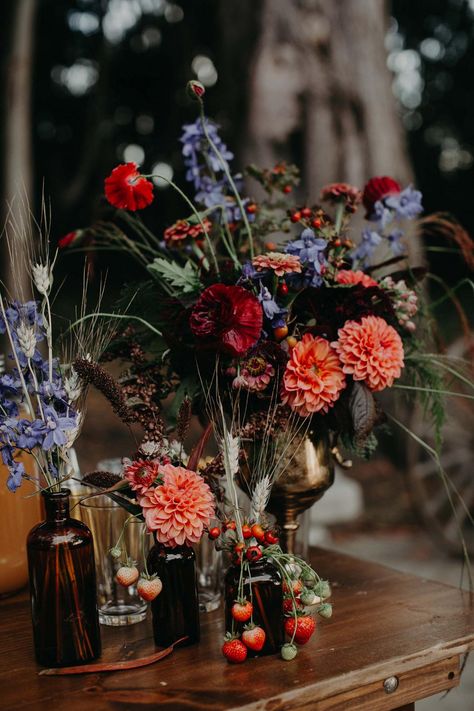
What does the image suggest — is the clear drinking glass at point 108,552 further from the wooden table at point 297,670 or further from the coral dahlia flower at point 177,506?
the coral dahlia flower at point 177,506

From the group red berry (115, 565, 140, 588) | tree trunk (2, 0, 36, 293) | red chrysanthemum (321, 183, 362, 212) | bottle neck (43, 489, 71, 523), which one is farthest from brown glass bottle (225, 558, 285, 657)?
tree trunk (2, 0, 36, 293)

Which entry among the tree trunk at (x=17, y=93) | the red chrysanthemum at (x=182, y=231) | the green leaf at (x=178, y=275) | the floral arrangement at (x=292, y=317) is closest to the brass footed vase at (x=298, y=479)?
the floral arrangement at (x=292, y=317)

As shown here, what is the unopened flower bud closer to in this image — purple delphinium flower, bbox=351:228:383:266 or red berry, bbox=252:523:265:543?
purple delphinium flower, bbox=351:228:383:266

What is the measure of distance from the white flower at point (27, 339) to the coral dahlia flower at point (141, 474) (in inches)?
7.0

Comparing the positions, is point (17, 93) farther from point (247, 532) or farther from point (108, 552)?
point (247, 532)

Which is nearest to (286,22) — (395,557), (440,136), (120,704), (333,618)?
(395,557)

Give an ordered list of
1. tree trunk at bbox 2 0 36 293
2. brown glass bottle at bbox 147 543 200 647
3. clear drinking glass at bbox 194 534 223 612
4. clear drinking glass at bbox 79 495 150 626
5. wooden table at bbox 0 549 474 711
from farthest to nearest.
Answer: tree trunk at bbox 2 0 36 293
clear drinking glass at bbox 194 534 223 612
clear drinking glass at bbox 79 495 150 626
brown glass bottle at bbox 147 543 200 647
wooden table at bbox 0 549 474 711

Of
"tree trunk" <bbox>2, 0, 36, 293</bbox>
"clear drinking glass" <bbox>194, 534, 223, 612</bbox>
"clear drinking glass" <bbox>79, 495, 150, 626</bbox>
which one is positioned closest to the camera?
"clear drinking glass" <bbox>79, 495, 150, 626</bbox>

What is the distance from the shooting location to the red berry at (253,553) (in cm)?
94

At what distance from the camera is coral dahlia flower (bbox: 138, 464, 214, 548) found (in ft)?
2.98

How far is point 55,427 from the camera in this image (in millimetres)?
887

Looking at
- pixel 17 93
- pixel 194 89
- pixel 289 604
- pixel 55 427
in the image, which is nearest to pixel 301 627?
pixel 289 604

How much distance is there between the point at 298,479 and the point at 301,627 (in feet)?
0.81

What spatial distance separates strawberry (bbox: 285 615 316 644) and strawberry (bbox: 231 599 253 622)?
0.20 ft
